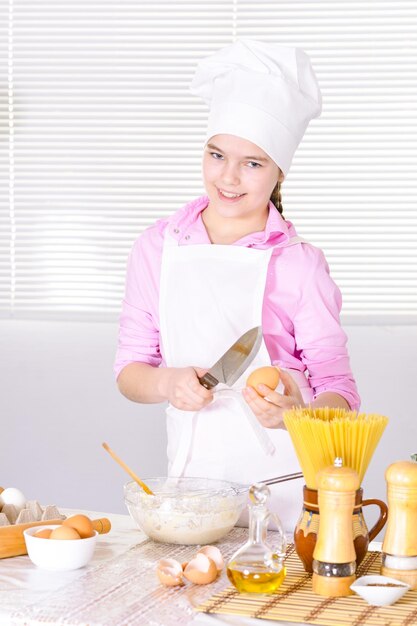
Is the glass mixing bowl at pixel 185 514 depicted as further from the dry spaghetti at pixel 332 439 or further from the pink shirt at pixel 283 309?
the pink shirt at pixel 283 309

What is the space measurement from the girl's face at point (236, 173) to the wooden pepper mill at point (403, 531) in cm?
76

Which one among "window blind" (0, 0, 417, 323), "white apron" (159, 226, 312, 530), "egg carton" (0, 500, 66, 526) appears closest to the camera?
"egg carton" (0, 500, 66, 526)

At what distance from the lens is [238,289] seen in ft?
6.56

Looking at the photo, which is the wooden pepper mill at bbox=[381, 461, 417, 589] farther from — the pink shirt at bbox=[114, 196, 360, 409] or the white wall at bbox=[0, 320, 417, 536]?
the white wall at bbox=[0, 320, 417, 536]

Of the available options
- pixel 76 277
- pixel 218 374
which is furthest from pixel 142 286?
pixel 76 277

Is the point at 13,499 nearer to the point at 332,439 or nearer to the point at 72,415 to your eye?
the point at 332,439

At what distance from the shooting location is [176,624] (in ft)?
4.12

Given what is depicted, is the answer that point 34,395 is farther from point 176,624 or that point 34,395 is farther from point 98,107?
point 176,624

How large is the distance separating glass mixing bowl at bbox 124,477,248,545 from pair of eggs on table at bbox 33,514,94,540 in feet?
0.30

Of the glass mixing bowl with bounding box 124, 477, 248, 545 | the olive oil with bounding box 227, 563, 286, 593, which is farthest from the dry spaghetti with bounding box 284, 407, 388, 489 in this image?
the glass mixing bowl with bounding box 124, 477, 248, 545

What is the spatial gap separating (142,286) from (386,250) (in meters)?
1.53

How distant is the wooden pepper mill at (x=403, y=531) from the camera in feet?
4.39

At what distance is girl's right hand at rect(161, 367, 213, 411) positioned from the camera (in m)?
1.76

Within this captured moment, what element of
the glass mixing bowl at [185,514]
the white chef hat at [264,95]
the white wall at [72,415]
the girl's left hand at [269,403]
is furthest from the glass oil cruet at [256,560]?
the white wall at [72,415]
